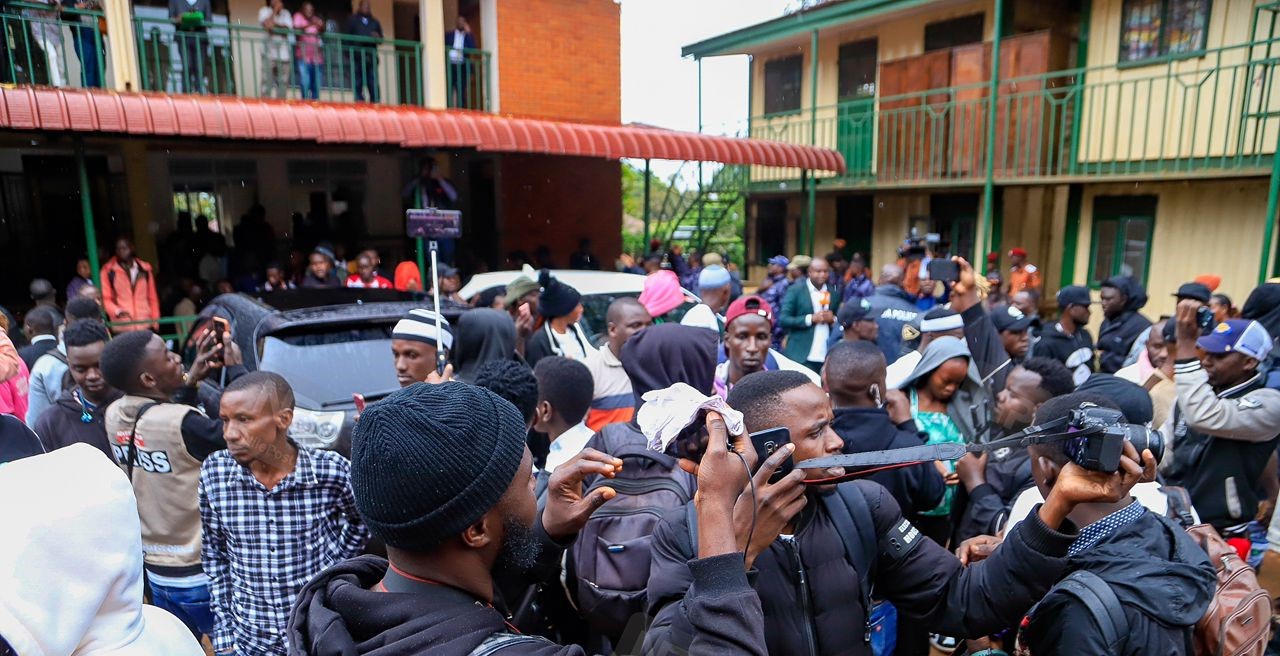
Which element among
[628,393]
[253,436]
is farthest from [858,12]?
[253,436]

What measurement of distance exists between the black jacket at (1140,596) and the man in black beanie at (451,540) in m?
0.76

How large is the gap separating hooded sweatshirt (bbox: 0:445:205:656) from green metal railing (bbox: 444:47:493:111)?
10654 mm

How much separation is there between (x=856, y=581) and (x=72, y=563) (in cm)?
151

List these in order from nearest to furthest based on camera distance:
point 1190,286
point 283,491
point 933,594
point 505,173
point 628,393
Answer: point 933,594 < point 283,491 < point 628,393 < point 1190,286 < point 505,173

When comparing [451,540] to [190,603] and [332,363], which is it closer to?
[190,603]

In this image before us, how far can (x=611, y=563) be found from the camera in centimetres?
202

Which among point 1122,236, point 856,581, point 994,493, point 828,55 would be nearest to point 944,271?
point 994,493

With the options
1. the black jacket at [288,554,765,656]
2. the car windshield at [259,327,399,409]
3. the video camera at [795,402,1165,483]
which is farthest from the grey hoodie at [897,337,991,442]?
the car windshield at [259,327,399,409]

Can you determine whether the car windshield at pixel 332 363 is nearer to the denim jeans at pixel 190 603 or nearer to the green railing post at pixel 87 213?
the denim jeans at pixel 190 603

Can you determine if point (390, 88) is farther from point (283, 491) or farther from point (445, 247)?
point (283, 491)

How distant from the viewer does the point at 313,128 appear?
293 inches

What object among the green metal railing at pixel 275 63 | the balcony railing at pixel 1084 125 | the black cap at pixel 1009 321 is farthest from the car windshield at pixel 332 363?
the balcony railing at pixel 1084 125

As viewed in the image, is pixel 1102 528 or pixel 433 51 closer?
pixel 1102 528

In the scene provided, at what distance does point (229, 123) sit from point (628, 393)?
18.4 ft
